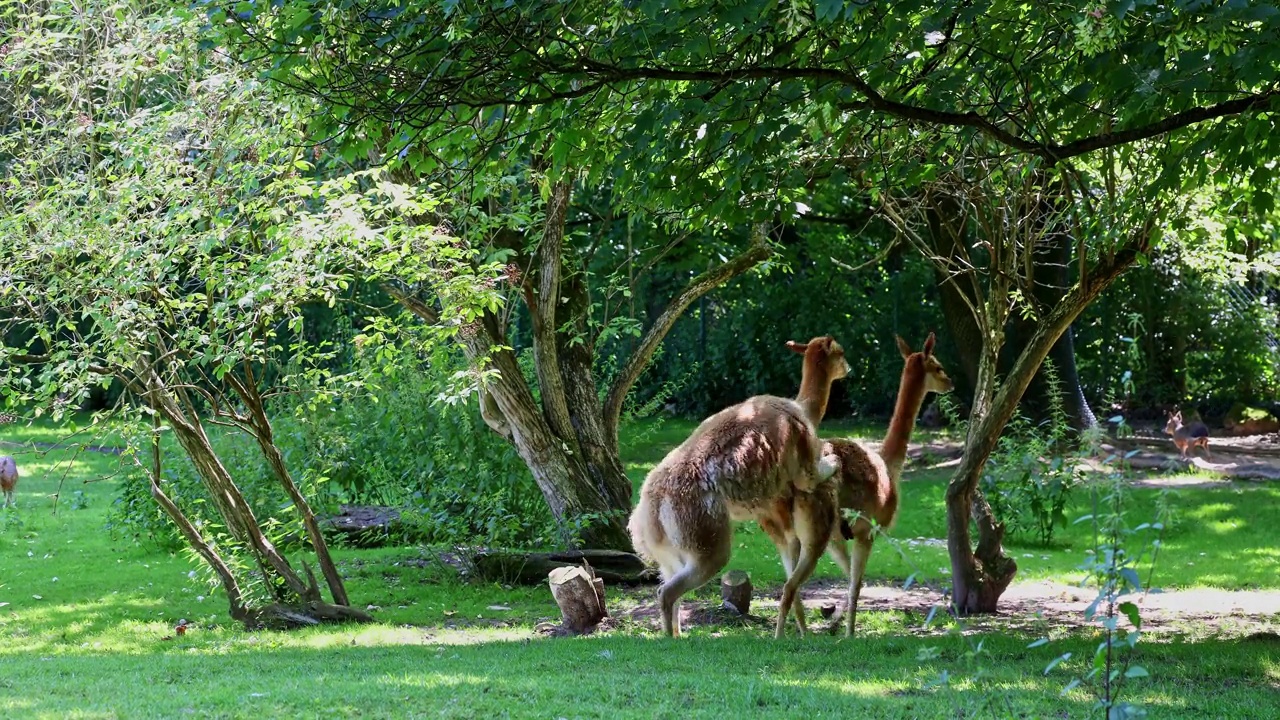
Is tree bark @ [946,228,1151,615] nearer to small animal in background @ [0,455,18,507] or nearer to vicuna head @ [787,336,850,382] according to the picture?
vicuna head @ [787,336,850,382]

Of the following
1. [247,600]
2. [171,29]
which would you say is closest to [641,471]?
[247,600]

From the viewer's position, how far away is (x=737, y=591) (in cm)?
1094

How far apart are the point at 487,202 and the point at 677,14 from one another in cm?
689

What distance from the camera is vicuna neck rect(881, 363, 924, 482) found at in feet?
35.6

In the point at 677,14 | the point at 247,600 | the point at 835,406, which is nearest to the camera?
the point at 677,14

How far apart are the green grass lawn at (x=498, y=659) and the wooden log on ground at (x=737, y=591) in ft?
1.46

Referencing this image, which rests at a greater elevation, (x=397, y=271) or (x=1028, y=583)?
(x=397, y=271)

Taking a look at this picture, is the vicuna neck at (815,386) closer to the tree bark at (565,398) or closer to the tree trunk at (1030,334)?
the tree bark at (565,398)

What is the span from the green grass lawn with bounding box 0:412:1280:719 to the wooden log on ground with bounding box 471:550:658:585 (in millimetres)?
208

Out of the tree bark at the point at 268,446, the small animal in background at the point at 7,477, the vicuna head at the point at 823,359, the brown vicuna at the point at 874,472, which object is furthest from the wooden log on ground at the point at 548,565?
the small animal in background at the point at 7,477

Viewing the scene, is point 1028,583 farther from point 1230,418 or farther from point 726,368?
point 726,368

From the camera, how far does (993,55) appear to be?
25.6 ft

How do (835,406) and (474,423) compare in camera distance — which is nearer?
(474,423)

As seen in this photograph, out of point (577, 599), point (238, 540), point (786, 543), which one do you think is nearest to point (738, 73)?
point (786, 543)
